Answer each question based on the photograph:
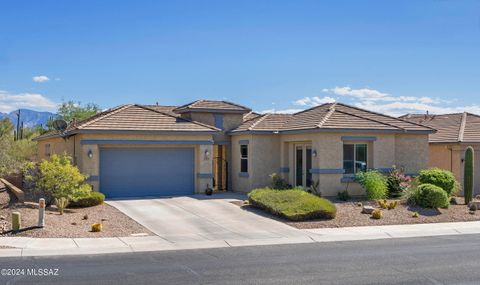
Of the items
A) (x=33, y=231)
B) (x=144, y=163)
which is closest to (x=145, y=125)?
(x=144, y=163)

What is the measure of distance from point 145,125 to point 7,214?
8152 mm

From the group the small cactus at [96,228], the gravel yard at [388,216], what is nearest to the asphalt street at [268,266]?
the small cactus at [96,228]

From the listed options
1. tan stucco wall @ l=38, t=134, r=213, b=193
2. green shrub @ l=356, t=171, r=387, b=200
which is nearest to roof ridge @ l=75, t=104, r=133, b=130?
tan stucco wall @ l=38, t=134, r=213, b=193

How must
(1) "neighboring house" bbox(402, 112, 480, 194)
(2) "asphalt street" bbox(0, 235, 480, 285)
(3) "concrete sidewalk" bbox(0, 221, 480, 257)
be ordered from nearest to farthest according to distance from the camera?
(2) "asphalt street" bbox(0, 235, 480, 285), (3) "concrete sidewalk" bbox(0, 221, 480, 257), (1) "neighboring house" bbox(402, 112, 480, 194)

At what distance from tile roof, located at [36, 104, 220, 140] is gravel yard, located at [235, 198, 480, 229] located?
5.12 m

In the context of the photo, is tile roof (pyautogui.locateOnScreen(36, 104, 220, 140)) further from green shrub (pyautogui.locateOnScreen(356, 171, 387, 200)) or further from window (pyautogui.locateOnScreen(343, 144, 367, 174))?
green shrub (pyautogui.locateOnScreen(356, 171, 387, 200))

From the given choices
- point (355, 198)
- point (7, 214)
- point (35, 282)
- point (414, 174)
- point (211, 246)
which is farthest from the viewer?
point (414, 174)

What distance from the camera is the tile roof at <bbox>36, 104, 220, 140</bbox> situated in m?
23.7

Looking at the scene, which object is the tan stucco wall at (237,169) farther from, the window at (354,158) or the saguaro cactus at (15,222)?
the saguaro cactus at (15,222)

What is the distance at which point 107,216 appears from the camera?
18.7m

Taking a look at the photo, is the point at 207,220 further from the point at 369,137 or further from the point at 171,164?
the point at 369,137

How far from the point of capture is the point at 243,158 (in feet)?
89.0

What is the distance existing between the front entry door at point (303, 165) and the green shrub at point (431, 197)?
17.1ft

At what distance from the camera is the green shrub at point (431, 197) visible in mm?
21016
